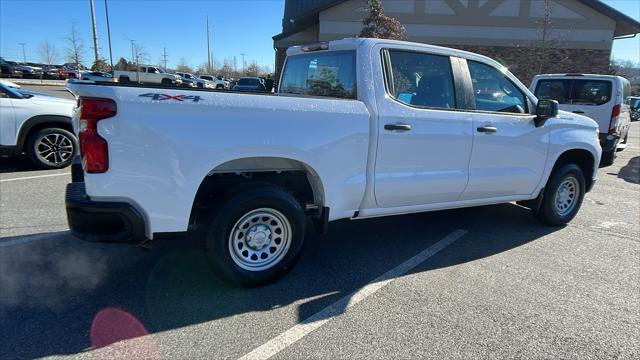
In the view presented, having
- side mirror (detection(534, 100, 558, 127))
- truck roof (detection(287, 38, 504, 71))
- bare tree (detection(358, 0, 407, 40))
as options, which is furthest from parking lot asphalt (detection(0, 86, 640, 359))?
bare tree (detection(358, 0, 407, 40))

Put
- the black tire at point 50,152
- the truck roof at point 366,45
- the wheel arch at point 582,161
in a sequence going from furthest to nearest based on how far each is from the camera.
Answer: the black tire at point 50,152 → the wheel arch at point 582,161 → the truck roof at point 366,45

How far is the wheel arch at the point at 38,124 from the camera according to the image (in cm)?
700

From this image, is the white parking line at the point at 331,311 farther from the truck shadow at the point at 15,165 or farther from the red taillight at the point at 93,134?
the truck shadow at the point at 15,165

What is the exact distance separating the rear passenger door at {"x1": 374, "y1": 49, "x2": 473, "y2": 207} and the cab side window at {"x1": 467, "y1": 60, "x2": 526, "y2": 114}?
0.34 meters

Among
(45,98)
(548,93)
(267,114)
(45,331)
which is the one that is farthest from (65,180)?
(548,93)

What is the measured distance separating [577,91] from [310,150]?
896cm

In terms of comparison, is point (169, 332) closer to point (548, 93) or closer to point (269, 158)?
point (269, 158)

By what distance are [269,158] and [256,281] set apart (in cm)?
100

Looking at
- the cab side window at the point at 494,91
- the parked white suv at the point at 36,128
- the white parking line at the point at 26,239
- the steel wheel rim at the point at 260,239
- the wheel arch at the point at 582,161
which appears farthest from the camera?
the parked white suv at the point at 36,128

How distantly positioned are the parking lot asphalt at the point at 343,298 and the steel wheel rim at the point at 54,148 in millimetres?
2420

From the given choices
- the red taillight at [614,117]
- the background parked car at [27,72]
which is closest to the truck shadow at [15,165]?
the red taillight at [614,117]

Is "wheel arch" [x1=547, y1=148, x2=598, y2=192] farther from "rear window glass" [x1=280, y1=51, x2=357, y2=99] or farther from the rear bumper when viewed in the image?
the rear bumper

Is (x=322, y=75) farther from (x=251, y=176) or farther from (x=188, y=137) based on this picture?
(x=188, y=137)

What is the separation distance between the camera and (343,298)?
3.40 metres
